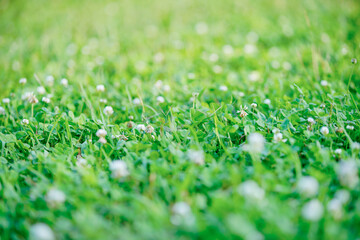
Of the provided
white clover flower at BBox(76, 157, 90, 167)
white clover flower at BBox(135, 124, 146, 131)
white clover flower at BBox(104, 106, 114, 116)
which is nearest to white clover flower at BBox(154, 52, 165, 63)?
white clover flower at BBox(104, 106, 114, 116)

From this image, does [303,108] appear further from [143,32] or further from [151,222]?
[143,32]

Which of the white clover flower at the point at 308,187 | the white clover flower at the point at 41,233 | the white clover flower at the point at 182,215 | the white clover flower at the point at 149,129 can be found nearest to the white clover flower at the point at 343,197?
the white clover flower at the point at 308,187

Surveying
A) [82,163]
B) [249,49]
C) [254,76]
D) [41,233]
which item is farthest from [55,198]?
[249,49]

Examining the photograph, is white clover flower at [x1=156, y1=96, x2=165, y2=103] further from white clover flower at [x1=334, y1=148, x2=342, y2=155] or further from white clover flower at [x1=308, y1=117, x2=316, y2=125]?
white clover flower at [x1=334, y1=148, x2=342, y2=155]

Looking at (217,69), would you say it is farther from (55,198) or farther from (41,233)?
(41,233)

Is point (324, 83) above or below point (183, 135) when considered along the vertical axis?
above

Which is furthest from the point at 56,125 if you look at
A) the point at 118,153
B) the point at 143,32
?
the point at 143,32
